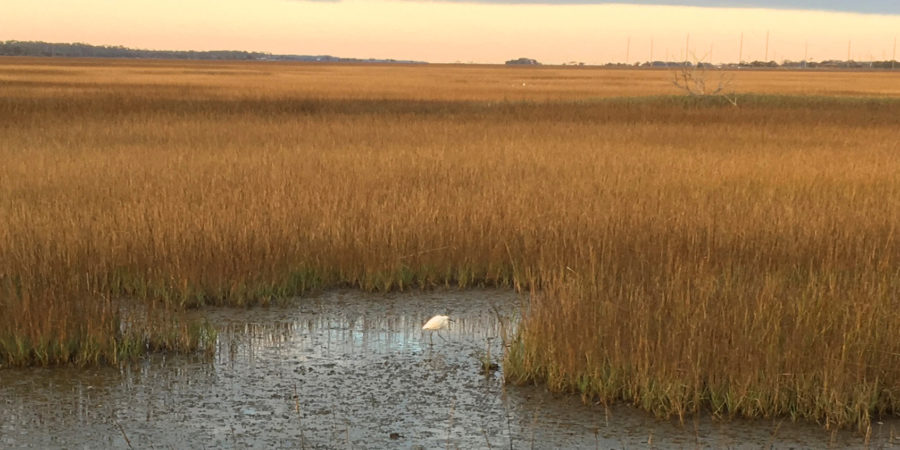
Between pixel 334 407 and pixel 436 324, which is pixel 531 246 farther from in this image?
pixel 334 407

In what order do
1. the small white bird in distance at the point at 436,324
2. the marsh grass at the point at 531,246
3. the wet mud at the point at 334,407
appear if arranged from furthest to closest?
the small white bird in distance at the point at 436,324, the marsh grass at the point at 531,246, the wet mud at the point at 334,407

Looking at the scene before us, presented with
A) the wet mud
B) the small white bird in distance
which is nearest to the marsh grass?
the wet mud

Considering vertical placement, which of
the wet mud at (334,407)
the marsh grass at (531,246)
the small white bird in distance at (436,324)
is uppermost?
the marsh grass at (531,246)

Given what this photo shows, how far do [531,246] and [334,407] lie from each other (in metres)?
3.78

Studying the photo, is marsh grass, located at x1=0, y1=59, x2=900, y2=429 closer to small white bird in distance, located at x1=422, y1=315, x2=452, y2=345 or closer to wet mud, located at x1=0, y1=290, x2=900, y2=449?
wet mud, located at x1=0, y1=290, x2=900, y2=449

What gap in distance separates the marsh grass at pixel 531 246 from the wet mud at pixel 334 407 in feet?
0.68

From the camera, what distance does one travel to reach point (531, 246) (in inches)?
345

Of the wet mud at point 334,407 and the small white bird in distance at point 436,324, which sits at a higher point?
the small white bird in distance at point 436,324

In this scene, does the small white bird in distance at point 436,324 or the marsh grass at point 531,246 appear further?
the small white bird in distance at point 436,324

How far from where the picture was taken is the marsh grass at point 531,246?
5.49 meters

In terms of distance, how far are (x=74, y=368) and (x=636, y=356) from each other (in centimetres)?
306

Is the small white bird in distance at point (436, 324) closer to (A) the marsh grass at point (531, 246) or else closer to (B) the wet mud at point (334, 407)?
(B) the wet mud at point (334, 407)

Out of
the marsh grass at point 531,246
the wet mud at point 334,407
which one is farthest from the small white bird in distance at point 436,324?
the marsh grass at point 531,246

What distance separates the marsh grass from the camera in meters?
5.49
